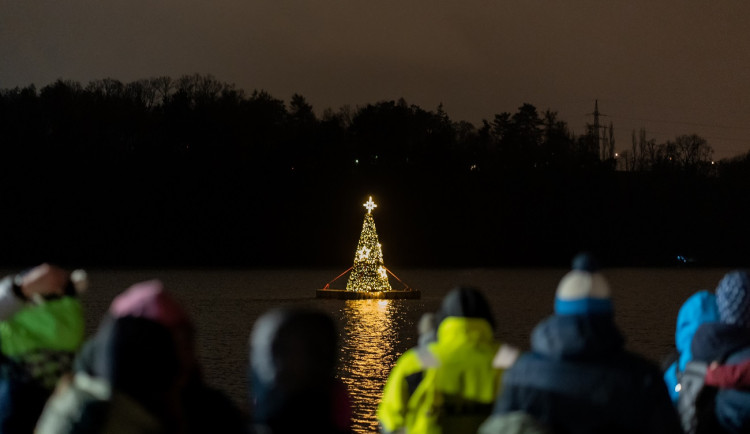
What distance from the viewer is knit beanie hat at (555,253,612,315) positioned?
3.89m

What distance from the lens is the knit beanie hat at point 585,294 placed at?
389 cm

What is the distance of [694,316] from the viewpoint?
574 centimetres

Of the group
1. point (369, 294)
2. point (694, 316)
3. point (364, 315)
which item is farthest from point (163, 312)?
point (369, 294)

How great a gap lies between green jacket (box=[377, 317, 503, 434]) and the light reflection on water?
192 inches

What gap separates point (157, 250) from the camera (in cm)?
6328

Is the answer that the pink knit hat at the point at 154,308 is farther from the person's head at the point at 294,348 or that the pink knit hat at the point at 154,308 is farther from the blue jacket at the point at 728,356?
the blue jacket at the point at 728,356

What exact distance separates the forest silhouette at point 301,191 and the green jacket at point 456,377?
5303 centimetres

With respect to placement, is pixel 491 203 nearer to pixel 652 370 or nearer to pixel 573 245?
pixel 573 245

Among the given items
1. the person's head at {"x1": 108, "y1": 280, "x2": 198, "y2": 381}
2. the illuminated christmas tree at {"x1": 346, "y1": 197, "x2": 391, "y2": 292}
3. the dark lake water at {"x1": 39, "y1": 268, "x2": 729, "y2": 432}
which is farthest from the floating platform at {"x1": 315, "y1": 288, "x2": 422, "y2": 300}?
the person's head at {"x1": 108, "y1": 280, "x2": 198, "y2": 381}

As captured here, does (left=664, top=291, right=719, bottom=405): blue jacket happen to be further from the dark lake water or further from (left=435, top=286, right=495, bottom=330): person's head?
the dark lake water

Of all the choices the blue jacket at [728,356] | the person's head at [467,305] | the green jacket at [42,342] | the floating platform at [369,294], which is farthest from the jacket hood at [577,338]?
the floating platform at [369,294]

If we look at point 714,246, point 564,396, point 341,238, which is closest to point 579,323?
point 564,396

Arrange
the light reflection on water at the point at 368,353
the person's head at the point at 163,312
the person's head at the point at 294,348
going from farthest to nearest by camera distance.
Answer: the light reflection on water at the point at 368,353, the person's head at the point at 163,312, the person's head at the point at 294,348

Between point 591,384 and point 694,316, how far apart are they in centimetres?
218
